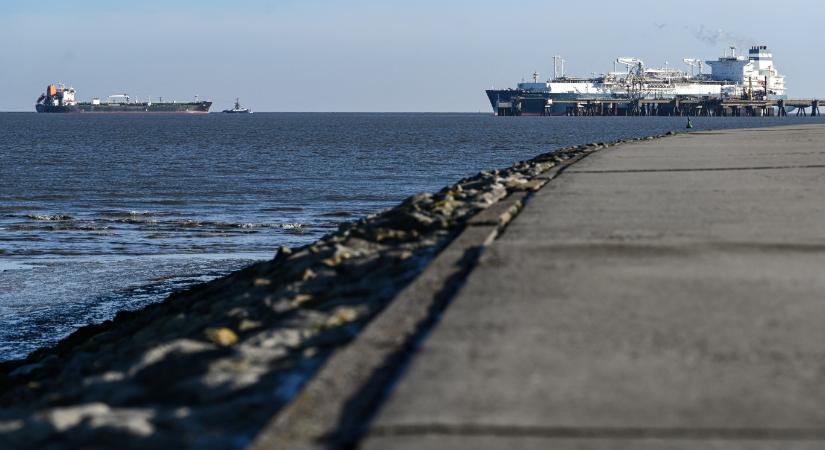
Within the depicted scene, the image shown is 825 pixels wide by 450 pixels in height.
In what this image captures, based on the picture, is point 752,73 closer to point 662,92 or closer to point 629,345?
point 662,92

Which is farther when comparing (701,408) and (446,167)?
(446,167)

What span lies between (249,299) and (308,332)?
194cm

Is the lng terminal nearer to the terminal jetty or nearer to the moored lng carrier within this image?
the moored lng carrier

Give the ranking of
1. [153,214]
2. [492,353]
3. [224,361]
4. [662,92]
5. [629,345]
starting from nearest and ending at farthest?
[492,353], [629,345], [224,361], [153,214], [662,92]

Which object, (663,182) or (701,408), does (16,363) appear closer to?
(663,182)

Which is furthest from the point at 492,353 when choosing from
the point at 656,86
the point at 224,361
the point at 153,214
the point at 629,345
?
the point at 656,86

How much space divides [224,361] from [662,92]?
538ft

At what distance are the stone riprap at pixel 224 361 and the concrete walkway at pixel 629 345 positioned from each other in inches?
16.7

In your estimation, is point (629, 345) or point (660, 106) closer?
point (629, 345)

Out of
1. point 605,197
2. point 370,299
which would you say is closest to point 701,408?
point 370,299

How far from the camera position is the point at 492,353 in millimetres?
3426

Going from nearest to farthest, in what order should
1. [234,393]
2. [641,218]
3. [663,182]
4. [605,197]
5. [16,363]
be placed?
1. [234,393]
2. [641,218]
3. [16,363]
4. [605,197]
5. [663,182]

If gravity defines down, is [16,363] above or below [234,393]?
below

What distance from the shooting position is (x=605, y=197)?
8.55 meters
